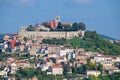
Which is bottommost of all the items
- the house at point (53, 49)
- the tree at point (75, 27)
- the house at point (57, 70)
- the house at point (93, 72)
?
the house at point (93, 72)

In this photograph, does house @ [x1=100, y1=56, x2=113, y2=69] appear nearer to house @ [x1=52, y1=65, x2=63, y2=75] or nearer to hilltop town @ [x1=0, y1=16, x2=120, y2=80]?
hilltop town @ [x1=0, y1=16, x2=120, y2=80]

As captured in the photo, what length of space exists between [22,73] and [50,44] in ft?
39.1

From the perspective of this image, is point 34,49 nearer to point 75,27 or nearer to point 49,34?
point 49,34

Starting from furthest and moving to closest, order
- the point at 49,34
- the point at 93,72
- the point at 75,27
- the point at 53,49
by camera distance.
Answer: the point at 75,27 < the point at 49,34 < the point at 53,49 < the point at 93,72

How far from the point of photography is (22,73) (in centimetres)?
8919

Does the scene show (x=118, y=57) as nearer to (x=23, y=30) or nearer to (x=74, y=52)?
(x=74, y=52)

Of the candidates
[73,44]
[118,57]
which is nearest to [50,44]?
[73,44]

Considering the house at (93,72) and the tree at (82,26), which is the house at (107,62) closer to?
the house at (93,72)

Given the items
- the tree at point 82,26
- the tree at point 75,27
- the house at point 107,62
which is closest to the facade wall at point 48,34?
the tree at point 75,27

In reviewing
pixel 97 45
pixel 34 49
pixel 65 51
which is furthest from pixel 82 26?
pixel 65 51

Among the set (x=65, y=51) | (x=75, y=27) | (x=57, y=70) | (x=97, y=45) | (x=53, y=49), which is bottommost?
(x=57, y=70)

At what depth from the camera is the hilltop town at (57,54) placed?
88.9 metres

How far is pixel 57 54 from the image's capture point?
96.2 metres

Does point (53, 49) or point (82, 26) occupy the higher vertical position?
point (82, 26)
